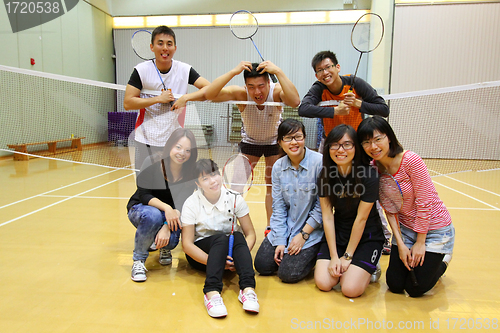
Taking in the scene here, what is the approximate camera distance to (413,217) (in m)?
2.62

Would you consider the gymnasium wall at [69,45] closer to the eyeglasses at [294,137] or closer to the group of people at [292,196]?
the group of people at [292,196]

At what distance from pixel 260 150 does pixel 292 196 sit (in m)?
0.84

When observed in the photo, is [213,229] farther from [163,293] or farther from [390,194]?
[390,194]

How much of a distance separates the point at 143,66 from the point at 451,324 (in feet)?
10.9

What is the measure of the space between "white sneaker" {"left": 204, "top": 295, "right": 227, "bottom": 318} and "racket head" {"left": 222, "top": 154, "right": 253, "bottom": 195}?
903 mm

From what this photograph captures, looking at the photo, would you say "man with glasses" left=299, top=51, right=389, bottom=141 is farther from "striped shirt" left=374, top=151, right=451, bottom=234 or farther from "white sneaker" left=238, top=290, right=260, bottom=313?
"white sneaker" left=238, top=290, right=260, bottom=313

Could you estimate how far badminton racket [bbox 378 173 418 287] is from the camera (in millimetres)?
2580

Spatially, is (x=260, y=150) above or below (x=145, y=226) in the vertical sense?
above

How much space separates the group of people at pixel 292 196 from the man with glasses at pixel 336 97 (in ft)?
0.03

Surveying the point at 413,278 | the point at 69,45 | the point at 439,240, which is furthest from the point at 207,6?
the point at 413,278

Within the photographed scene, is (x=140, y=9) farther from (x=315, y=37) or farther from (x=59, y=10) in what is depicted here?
(x=315, y=37)

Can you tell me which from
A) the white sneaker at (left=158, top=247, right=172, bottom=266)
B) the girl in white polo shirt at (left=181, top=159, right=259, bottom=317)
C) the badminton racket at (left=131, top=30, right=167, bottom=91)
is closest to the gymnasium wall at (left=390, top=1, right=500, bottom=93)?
the badminton racket at (left=131, top=30, right=167, bottom=91)

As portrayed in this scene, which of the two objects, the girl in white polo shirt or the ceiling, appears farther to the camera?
the ceiling

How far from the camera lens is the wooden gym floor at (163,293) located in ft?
7.34
